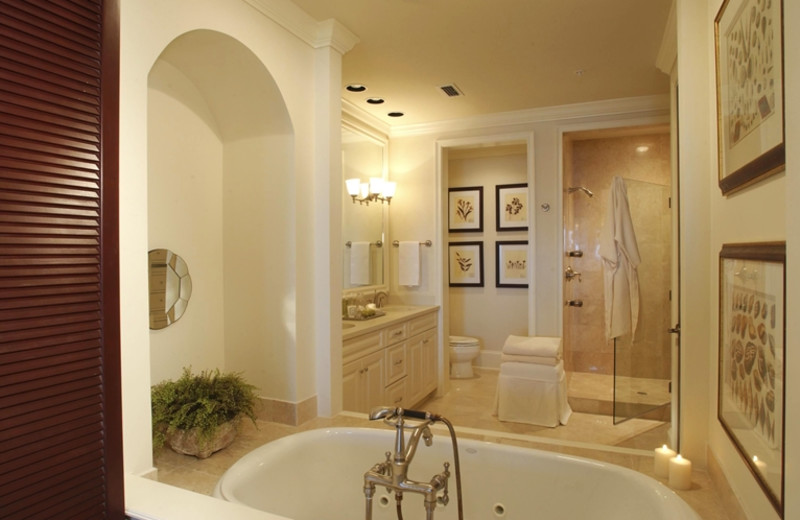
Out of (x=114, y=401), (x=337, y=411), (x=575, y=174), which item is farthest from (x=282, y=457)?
(x=575, y=174)

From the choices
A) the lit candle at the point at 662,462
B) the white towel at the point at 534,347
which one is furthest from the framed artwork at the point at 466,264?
the lit candle at the point at 662,462

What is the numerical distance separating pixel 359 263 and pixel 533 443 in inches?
93.8

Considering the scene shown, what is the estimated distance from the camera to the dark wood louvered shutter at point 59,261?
1184 millimetres

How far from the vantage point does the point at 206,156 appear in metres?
2.53

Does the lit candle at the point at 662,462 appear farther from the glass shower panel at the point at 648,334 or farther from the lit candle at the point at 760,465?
the glass shower panel at the point at 648,334

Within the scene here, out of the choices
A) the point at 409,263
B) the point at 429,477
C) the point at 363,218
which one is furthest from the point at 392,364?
the point at 429,477

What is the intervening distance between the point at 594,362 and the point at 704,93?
12.6ft

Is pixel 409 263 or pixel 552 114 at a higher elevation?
pixel 552 114

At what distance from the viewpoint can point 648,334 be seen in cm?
315

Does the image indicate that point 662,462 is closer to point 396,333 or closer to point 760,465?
point 760,465

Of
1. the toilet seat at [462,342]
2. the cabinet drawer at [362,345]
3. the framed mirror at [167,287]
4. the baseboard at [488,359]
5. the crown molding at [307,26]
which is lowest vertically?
the baseboard at [488,359]

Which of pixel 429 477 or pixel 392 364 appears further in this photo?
A: pixel 392 364

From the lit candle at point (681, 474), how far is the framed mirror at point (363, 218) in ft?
9.10

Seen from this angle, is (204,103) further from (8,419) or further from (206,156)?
(8,419)
